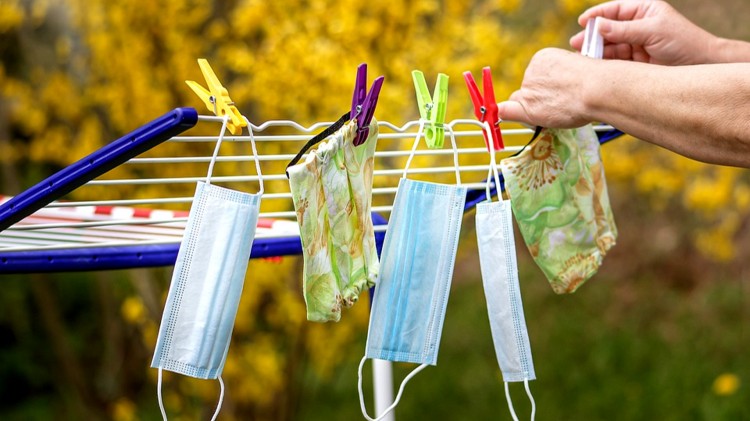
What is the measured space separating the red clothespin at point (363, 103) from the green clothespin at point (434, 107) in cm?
7

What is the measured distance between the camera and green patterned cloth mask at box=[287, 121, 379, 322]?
0.93 meters

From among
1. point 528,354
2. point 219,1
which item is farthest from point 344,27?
point 528,354

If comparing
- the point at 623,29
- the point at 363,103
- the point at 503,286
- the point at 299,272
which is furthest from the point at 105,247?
the point at 299,272

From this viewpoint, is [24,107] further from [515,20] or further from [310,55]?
[515,20]

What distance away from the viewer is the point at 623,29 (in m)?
1.22

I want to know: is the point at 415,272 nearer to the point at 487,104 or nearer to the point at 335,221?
the point at 335,221

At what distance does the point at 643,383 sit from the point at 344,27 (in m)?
1.73

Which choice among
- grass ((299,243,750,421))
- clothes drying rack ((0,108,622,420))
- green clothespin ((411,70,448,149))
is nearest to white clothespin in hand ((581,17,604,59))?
clothes drying rack ((0,108,622,420))

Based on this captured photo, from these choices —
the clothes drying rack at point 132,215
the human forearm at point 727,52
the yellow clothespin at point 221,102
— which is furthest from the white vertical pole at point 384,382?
the human forearm at point 727,52

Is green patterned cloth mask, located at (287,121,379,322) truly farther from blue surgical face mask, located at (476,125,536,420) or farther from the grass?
the grass

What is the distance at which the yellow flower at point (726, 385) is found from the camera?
8.83 feet

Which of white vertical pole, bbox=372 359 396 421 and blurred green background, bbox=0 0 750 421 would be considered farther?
blurred green background, bbox=0 0 750 421

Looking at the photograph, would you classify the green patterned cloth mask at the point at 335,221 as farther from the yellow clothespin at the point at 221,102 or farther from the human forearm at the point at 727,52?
the human forearm at the point at 727,52

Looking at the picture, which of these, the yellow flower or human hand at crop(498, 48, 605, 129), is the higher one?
human hand at crop(498, 48, 605, 129)
